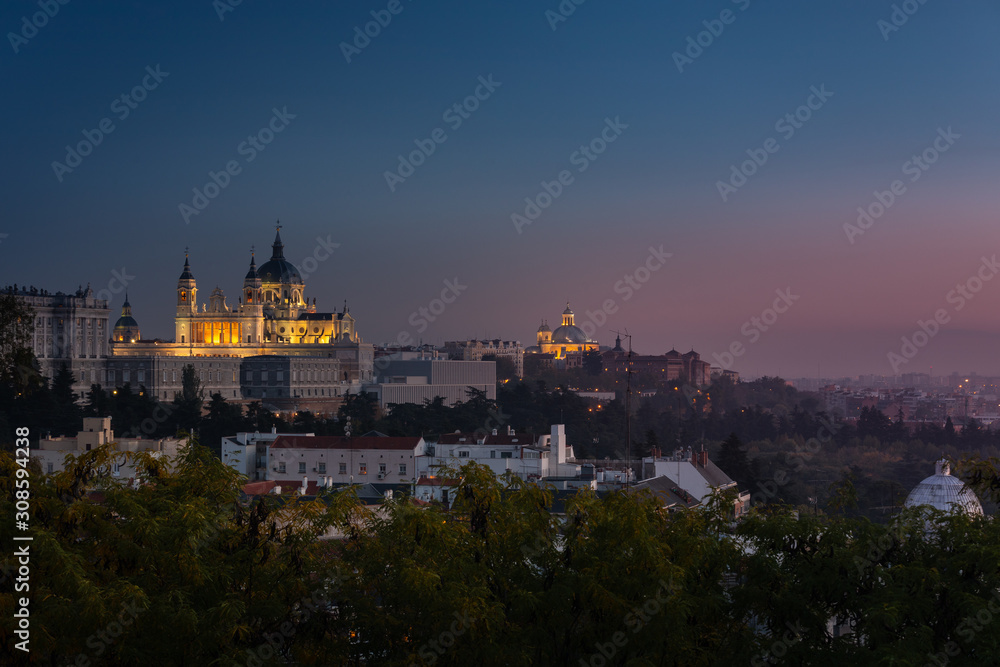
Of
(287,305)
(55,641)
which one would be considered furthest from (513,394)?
(55,641)

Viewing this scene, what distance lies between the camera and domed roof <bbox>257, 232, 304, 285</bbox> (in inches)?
5468

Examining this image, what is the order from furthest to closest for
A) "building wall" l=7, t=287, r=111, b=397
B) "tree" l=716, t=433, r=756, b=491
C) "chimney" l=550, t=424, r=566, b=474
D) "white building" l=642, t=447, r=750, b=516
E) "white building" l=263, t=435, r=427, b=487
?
"building wall" l=7, t=287, r=111, b=397
"tree" l=716, t=433, r=756, b=491
"chimney" l=550, t=424, r=566, b=474
"white building" l=263, t=435, r=427, b=487
"white building" l=642, t=447, r=750, b=516

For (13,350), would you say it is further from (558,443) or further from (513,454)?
(558,443)

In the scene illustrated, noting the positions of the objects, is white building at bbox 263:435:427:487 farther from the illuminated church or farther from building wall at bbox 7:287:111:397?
the illuminated church

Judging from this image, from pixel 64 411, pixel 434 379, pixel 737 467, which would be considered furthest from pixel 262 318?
pixel 737 467

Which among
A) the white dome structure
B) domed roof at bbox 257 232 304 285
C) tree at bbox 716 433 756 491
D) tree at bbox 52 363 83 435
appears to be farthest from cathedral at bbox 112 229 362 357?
the white dome structure

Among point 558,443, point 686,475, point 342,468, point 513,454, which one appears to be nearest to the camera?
point 686,475

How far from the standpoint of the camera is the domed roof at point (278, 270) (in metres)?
139

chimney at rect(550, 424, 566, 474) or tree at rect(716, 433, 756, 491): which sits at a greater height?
chimney at rect(550, 424, 566, 474)

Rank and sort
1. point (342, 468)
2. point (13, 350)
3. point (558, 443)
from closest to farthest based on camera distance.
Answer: point (13, 350)
point (342, 468)
point (558, 443)

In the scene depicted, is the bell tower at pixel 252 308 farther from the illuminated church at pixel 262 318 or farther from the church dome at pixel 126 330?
the church dome at pixel 126 330

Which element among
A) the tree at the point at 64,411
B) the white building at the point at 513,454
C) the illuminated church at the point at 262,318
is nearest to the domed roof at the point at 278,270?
the illuminated church at the point at 262,318

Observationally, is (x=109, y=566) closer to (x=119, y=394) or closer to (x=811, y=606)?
(x=811, y=606)

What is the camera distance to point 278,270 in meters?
140
